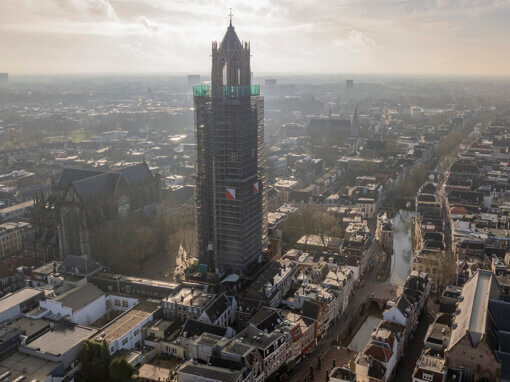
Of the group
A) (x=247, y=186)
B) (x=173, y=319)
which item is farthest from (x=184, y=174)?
(x=173, y=319)

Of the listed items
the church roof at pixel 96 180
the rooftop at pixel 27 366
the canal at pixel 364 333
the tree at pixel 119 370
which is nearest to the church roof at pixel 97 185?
the church roof at pixel 96 180

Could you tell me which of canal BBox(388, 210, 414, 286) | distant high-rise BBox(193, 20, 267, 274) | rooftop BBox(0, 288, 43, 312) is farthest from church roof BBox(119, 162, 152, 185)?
canal BBox(388, 210, 414, 286)

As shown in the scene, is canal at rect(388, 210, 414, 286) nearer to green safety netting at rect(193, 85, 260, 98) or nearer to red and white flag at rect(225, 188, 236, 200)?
red and white flag at rect(225, 188, 236, 200)

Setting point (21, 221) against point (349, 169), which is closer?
point (21, 221)

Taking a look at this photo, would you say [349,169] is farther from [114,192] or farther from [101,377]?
[101,377]

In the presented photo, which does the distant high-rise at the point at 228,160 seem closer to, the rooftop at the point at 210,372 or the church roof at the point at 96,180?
the church roof at the point at 96,180

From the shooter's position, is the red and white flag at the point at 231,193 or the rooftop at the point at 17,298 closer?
the rooftop at the point at 17,298
